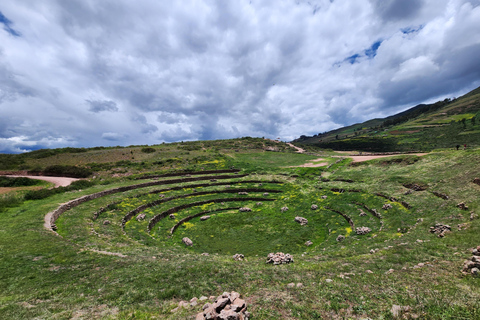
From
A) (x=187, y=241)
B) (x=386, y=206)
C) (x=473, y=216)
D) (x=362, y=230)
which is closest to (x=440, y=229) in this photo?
(x=473, y=216)

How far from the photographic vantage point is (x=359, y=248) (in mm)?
12391

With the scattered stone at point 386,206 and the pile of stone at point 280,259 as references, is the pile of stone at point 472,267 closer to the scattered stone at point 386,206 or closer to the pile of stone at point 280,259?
the pile of stone at point 280,259

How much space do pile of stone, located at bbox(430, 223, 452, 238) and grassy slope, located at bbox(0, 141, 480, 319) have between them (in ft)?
1.40

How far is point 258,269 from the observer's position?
32.5 feet

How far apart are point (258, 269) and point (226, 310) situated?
178 inches

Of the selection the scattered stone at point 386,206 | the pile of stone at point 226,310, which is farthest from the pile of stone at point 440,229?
the pile of stone at point 226,310

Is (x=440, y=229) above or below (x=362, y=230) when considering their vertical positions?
above

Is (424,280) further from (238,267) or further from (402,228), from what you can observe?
(402,228)

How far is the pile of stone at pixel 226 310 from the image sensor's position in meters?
5.45

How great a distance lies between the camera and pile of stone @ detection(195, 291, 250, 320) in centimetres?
545

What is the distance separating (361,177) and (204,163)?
36.9 metres

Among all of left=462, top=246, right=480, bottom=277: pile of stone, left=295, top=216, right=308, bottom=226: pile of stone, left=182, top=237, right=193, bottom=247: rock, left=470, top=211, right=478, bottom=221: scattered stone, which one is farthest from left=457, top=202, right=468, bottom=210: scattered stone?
left=182, top=237, right=193, bottom=247: rock

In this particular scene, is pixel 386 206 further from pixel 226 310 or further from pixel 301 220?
pixel 226 310

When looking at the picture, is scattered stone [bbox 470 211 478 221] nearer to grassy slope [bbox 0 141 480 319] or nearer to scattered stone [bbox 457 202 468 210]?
grassy slope [bbox 0 141 480 319]
